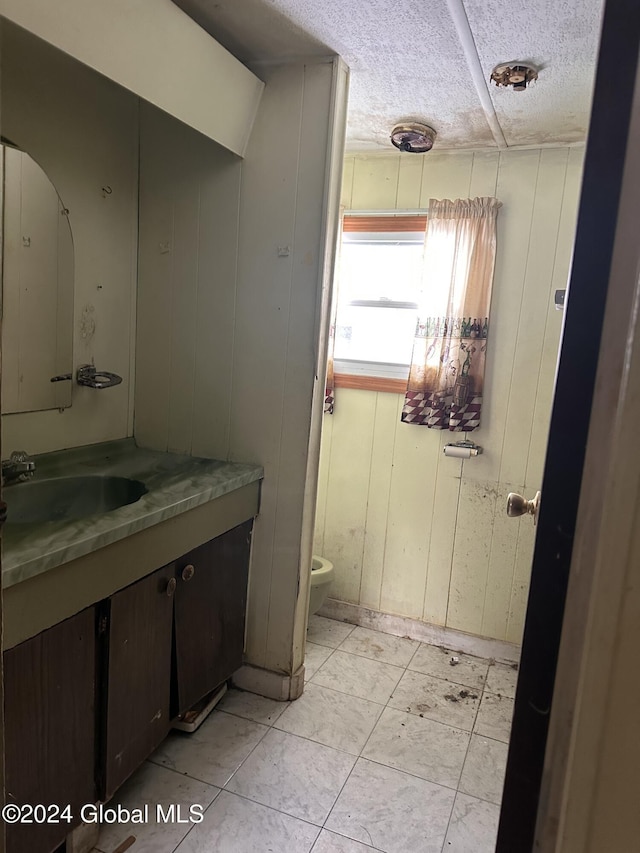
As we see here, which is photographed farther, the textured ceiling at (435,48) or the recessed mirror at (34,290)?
the recessed mirror at (34,290)

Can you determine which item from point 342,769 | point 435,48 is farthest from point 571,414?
point 342,769

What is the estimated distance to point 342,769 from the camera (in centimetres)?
172

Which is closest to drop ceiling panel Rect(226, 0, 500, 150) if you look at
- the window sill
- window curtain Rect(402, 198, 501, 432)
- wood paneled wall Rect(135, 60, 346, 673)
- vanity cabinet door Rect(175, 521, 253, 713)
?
wood paneled wall Rect(135, 60, 346, 673)

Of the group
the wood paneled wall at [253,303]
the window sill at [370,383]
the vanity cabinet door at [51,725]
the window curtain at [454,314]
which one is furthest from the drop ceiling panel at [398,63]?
the vanity cabinet door at [51,725]

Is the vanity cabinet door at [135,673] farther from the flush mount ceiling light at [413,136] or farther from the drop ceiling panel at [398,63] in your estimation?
the flush mount ceiling light at [413,136]

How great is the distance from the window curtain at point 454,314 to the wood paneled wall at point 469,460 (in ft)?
0.22

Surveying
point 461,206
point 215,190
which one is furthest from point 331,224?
point 461,206

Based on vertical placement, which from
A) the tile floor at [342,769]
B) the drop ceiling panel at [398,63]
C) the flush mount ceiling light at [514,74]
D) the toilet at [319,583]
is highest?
the drop ceiling panel at [398,63]

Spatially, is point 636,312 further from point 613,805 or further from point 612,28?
point 613,805

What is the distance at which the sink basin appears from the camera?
1.55m

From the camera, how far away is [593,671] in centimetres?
52

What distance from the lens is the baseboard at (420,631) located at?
7.98ft

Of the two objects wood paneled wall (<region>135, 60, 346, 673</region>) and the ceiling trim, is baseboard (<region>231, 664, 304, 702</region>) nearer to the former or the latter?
wood paneled wall (<region>135, 60, 346, 673</region>)

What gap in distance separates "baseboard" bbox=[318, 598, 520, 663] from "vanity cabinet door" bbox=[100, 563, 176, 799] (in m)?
1.21
